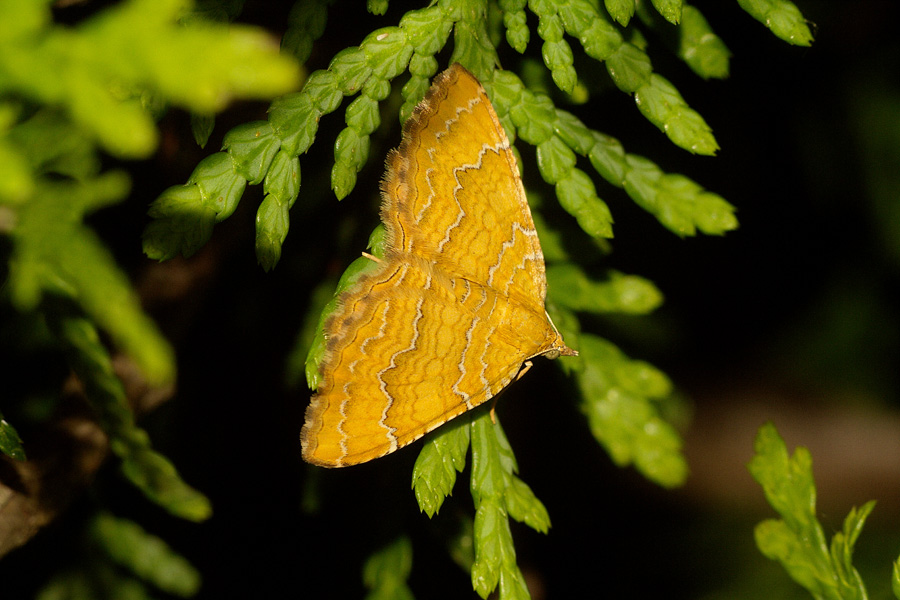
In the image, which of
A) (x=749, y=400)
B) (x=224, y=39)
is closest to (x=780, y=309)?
(x=749, y=400)

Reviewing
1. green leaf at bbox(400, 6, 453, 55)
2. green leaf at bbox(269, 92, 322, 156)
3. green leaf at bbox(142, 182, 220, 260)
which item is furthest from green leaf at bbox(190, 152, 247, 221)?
green leaf at bbox(400, 6, 453, 55)

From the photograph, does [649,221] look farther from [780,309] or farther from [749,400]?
[749,400]

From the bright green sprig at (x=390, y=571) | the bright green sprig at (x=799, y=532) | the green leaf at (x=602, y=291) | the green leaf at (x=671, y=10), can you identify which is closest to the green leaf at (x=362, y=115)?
the green leaf at (x=671, y=10)

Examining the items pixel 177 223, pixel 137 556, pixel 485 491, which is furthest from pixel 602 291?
pixel 137 556

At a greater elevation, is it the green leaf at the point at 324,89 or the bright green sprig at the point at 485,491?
the green leaf at the point at 324,89

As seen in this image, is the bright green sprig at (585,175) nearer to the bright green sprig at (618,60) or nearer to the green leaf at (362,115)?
the bright green sprig at (618,60)
